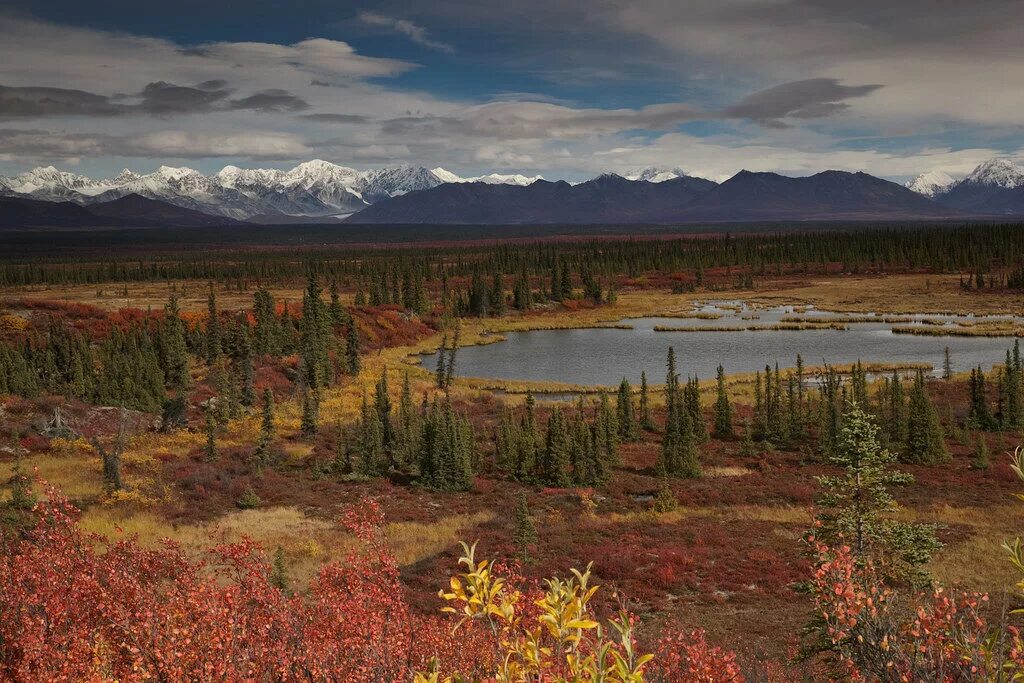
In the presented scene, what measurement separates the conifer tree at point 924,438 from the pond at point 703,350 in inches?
895

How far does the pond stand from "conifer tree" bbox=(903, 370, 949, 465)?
74.6 feet

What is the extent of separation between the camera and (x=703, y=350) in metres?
88.2

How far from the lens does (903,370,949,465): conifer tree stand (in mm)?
43594

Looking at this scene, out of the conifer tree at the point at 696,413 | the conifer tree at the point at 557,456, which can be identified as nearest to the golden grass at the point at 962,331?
the conifer tree at the point at 696,413

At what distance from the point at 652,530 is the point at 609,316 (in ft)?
304

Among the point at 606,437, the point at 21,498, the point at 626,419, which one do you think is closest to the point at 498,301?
the point at 626,419

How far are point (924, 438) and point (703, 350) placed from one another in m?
44.3

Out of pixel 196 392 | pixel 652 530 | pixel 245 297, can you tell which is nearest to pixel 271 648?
pixel 652 530

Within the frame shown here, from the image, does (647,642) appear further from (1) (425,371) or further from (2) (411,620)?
(1) (425,371)

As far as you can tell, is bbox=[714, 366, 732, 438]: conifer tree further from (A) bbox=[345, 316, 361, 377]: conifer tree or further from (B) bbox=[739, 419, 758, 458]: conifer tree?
(A) bbox=[345, 316, 361, 377]: conifer tree

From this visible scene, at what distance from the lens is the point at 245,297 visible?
139125 mm

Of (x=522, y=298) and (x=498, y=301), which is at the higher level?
(x=522, y=298)

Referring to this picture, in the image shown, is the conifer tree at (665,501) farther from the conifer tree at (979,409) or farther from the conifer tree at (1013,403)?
the conifer tree at (1013,403)

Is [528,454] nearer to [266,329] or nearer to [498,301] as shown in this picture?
[266,329]
